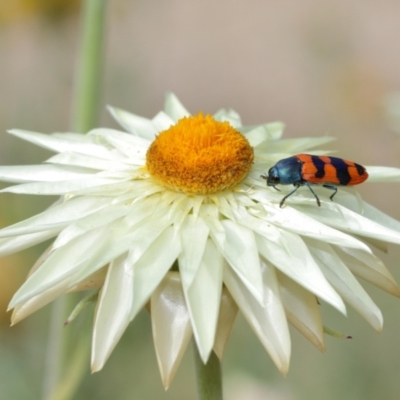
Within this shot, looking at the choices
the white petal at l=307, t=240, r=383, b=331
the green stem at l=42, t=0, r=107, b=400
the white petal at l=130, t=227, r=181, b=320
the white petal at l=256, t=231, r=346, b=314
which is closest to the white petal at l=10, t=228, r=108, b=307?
the white petal at l=130, t=227, r=181, b=320

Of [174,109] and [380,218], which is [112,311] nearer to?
[380,218]

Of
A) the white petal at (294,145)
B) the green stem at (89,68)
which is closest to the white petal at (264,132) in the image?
the white petal at (294,145)

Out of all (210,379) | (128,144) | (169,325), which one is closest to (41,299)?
(169,325)

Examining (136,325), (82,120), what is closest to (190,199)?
(82,120)

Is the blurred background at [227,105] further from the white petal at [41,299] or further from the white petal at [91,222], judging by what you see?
the white petal at [41,299]

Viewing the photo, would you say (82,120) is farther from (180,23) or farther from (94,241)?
(180,23)

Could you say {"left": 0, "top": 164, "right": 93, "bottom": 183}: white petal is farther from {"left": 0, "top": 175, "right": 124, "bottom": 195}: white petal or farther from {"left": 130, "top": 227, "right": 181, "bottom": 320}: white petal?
{"left": 130, "top": 227, "right": 181, "bottom": 320}: white petal

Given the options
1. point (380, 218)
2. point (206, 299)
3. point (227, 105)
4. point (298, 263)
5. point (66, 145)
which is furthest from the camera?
point (227, 105)
